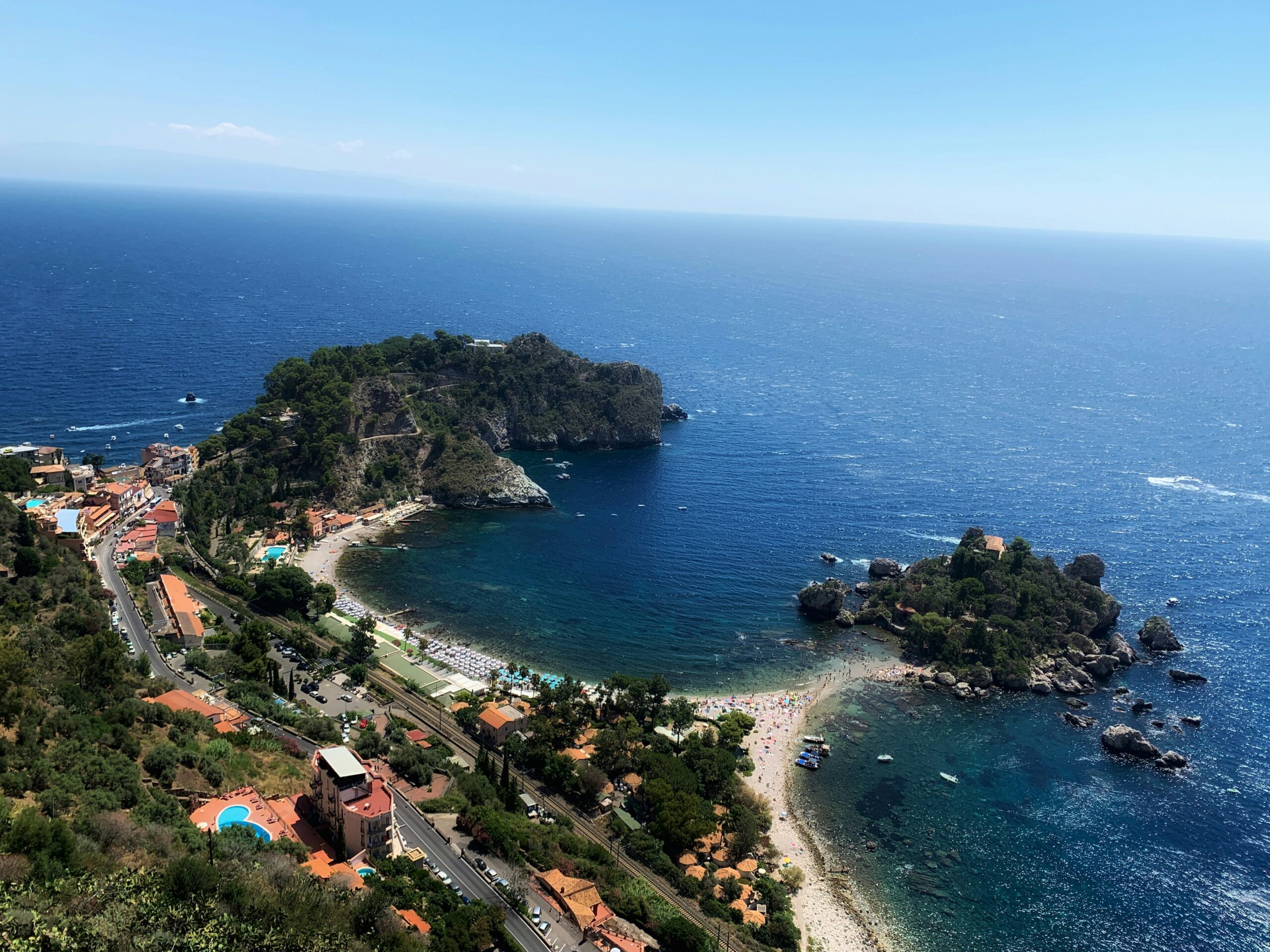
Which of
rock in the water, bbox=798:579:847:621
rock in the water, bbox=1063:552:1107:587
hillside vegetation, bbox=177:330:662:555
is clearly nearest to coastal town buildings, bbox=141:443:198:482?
hillside vegetation, bbox=177:330:662:555

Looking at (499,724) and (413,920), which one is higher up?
(413,920)

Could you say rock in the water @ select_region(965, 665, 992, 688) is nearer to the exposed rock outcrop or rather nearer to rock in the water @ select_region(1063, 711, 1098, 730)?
rock in the water @ select_region(1063, 711, 1098, 730)

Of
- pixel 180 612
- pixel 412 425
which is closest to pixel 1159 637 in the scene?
pixel 180 612

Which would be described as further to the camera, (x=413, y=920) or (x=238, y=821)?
(x=238, y=821)

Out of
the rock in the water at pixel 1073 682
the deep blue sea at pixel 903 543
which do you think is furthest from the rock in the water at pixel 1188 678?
the rock in the water at pixel 1073 682

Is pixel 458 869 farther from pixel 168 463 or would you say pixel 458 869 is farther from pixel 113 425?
pixel 113 425

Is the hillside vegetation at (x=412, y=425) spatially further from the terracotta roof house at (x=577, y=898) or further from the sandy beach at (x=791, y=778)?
the terracotta roof house at (x=577, y=898)
